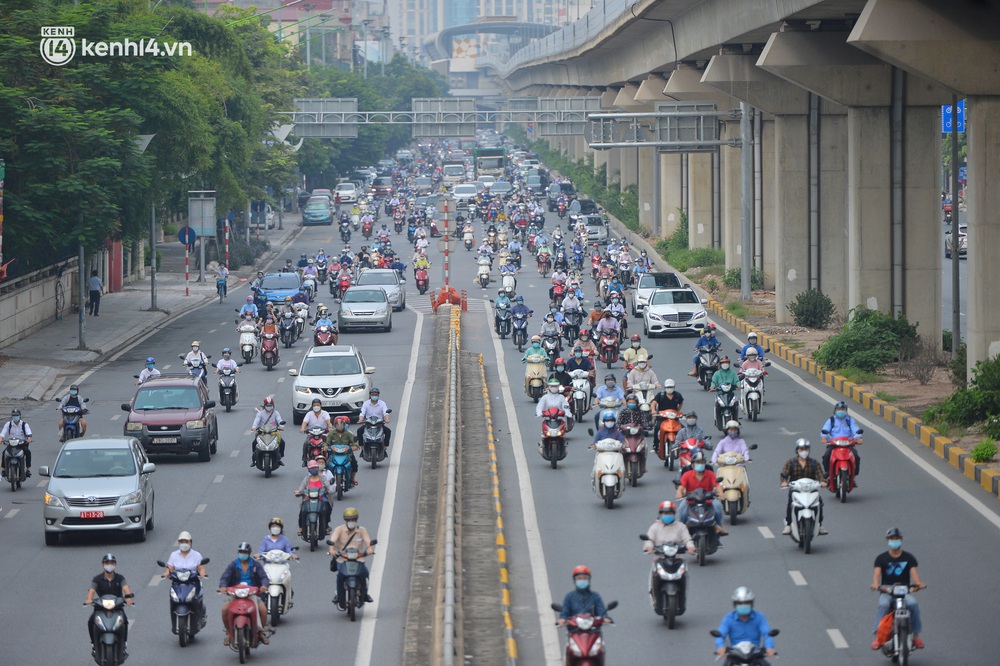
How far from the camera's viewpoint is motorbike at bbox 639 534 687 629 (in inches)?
680

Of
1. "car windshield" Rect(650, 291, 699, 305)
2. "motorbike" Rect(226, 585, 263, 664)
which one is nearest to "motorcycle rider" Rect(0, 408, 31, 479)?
"motorbike" Rect(226, 585, 263, 664)

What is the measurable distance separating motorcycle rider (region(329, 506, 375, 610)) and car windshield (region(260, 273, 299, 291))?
3467cm

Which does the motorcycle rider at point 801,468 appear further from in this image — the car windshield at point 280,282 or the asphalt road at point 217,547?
the car windshield at point 280,282

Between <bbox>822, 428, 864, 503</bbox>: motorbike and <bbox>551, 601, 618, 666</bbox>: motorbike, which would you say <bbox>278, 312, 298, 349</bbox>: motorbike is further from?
<bbox>551, 601, 618, 666</bbox>: motorbike

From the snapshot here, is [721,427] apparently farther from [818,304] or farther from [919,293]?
[818,304]

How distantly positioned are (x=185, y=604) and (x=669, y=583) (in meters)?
4.80

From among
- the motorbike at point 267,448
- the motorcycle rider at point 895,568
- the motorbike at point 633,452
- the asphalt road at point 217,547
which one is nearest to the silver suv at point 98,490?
the asphalt road at point 217,547

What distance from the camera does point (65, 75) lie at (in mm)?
46750

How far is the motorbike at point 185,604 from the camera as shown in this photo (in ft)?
56.4

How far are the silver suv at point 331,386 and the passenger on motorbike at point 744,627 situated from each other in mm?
18559

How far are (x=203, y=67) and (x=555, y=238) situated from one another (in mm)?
18854

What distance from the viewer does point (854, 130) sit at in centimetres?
4009

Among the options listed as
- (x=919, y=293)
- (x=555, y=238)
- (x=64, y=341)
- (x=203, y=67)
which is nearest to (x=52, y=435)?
(x=64, y=341)

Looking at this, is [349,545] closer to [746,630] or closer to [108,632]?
[108,632]
